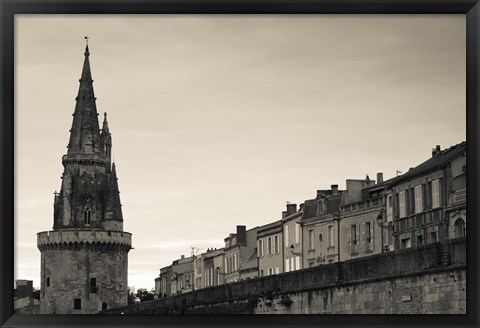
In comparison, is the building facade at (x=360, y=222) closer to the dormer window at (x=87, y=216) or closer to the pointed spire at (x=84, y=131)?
the pointed spire at (x=84, y=131)

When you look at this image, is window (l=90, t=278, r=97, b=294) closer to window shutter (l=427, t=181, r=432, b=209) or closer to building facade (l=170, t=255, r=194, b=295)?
building facade (l=170, t=255, r=194, b=295)

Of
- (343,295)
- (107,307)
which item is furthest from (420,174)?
(107,307)

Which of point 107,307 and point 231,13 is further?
point 107,307

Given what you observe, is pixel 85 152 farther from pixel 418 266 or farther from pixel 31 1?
pixel 31 1

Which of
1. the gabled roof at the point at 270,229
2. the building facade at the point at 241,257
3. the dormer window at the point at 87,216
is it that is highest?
the dormer window at the point at 87,216

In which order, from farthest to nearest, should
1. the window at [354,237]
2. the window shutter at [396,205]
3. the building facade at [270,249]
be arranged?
the building facade at [270,249], the window at [354,237], the window shutter at [396,205]

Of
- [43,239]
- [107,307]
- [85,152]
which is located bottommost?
[107,307]

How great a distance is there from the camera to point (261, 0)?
37.4 feet

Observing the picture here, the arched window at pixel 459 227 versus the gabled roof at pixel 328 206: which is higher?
the gabled roof at pixel 328 206

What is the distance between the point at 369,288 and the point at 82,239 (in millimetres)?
49594

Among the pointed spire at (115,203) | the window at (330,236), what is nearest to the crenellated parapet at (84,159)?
the pointed spire at (115,203)

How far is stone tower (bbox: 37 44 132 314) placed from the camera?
6781cm

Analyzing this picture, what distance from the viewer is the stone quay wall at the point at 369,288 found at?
1891cm

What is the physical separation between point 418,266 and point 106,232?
5140cm
